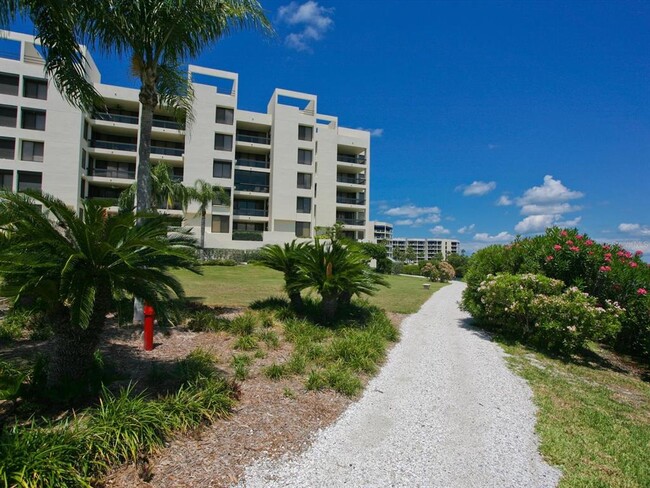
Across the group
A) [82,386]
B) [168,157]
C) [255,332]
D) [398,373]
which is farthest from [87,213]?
[168,157]

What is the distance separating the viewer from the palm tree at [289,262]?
9664 mm

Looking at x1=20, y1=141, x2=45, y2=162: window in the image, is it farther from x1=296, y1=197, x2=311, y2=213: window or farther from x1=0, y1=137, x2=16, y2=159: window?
x1=296, y1=197, x2=311, y2=213: window

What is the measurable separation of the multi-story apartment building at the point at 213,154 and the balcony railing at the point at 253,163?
111 mm

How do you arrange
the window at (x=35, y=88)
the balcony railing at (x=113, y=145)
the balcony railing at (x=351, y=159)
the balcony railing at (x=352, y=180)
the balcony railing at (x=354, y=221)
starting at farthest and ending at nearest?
the balcony railing at (x=351, y=159), the balcony railing at (x=352, y=180), the balcony railing at (x=354, y=221), the balcony railing at (x=113, y=145), the window at (x=35, y=88)

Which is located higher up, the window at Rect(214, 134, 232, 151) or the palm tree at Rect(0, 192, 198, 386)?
the window at Rect(214, 134, 232, 151)

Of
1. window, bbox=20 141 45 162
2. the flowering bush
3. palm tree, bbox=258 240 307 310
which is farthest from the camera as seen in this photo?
window, bbox=20 141 45 162

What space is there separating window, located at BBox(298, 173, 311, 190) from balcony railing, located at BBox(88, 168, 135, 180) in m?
17.2

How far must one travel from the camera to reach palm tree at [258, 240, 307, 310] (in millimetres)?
9664

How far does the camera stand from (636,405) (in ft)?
20.8

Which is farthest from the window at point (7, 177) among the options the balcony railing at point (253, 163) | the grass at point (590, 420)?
the grass at point (590, 420)

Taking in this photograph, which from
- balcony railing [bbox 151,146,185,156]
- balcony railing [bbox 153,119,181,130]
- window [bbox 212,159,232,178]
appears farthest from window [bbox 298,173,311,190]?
balcony railing [bbox 153,119,181,130]

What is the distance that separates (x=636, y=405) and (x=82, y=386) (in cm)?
892

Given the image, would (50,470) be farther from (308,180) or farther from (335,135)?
(335,135)

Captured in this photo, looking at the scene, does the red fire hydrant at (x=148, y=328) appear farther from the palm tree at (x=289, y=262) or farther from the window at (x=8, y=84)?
the window at (x=8, y=84)
